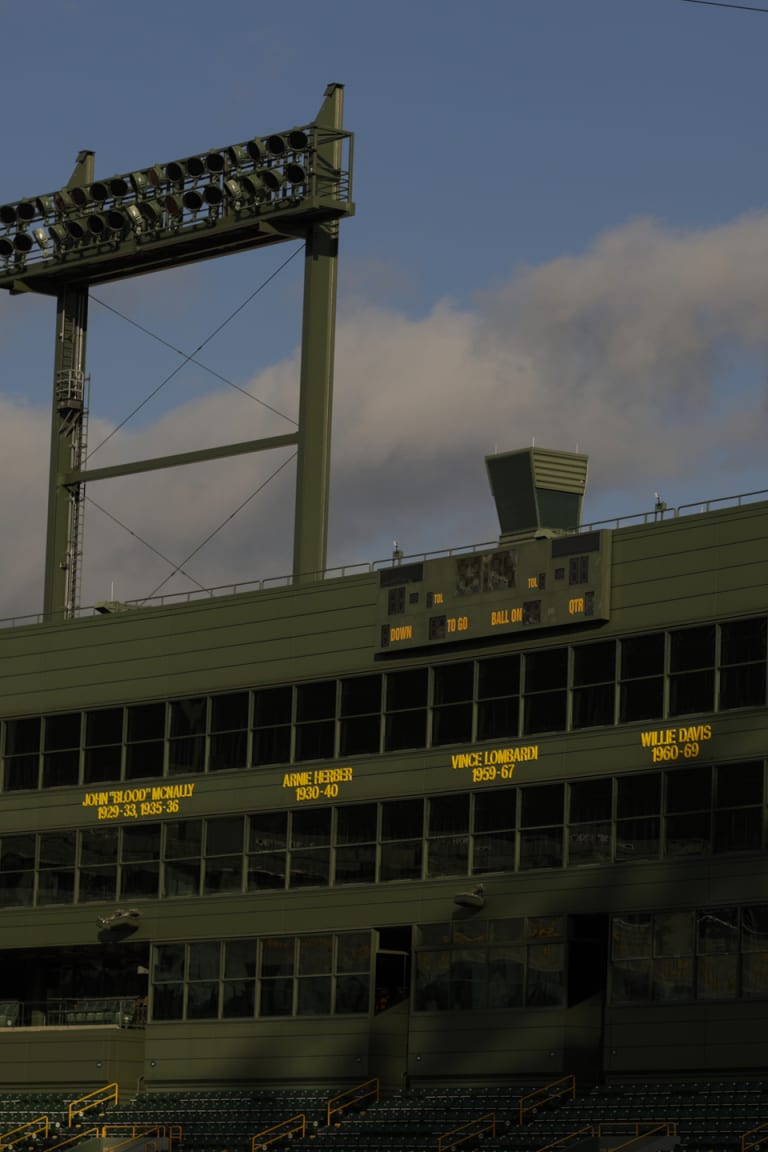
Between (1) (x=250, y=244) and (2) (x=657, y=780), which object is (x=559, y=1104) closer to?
(2) (x=657, y=780)

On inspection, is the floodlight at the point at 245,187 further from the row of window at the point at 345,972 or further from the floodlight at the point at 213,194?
the row of window at the point at 345,972

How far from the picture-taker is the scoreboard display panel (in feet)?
149

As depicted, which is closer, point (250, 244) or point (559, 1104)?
point (559, 1104)

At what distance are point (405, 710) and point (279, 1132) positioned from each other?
8.63 metres

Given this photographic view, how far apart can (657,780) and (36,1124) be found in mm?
15617

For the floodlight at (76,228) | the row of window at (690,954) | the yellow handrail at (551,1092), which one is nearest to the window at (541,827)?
the row of window at (690,954)

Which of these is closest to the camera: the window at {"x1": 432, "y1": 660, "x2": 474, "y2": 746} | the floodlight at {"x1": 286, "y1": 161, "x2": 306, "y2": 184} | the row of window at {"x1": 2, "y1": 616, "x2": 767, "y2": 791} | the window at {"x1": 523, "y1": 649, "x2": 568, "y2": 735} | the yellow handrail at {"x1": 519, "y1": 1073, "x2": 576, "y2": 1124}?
the row of window at {"x1": 2, "y1": 616, "x2": 767, "y2": 791}

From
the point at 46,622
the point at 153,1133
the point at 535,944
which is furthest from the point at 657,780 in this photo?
the point at 46,622

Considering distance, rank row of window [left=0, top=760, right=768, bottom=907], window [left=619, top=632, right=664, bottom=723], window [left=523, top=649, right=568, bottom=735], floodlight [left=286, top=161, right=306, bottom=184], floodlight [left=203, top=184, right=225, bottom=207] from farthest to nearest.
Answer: floodlight [left=203, top=184, right=225, bottom=207]
floodlight [left=286, top=161, right=306, bottom=184]
window [left=523, top=649, right=568, bottom=735]
window [left=619, top=632, right=664, bottom=723]
row of window [left=0, top=760, right=768, bottom=907]

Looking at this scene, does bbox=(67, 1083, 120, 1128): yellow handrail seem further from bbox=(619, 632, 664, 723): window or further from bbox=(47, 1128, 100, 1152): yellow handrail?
bbox=(619, 632, 664, 723): window

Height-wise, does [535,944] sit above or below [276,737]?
below

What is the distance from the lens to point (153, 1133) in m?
47.9

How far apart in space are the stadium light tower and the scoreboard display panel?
3448 mm

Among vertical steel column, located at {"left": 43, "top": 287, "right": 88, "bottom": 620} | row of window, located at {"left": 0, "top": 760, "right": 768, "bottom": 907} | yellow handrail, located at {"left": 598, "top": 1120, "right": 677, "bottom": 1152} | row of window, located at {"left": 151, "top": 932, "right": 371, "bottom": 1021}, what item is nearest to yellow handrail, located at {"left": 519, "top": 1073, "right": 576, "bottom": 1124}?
yellow handrail, located at {"left": 598, "top": 1120, "right": 677, "bottom": 1152}
